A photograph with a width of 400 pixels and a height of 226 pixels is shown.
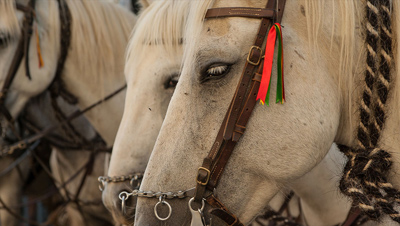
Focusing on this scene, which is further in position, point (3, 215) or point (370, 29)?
point (3, 215)

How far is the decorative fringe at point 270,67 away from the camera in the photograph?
131cm

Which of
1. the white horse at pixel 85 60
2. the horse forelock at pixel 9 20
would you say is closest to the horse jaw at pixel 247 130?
the white horse at pixel 85 60

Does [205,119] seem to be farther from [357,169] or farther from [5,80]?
[5,80]

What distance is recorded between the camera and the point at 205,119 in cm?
136

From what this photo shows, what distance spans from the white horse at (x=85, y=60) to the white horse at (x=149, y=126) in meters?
0.81

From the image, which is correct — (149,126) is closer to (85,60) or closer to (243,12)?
(243,12)

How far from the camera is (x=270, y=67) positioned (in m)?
1.32

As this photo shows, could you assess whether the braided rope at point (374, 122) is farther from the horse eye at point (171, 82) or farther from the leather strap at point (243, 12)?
the horse eye at point (171, 82)

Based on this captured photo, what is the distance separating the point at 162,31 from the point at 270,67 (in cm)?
103

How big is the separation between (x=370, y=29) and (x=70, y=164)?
2.76 m

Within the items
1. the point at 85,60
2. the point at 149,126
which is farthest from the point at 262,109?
the point at 85,60

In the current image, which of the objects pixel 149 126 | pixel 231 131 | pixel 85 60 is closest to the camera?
pixel 231 131

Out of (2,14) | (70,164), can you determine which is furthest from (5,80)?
(70,164)

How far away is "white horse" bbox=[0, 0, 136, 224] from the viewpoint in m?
2.90
